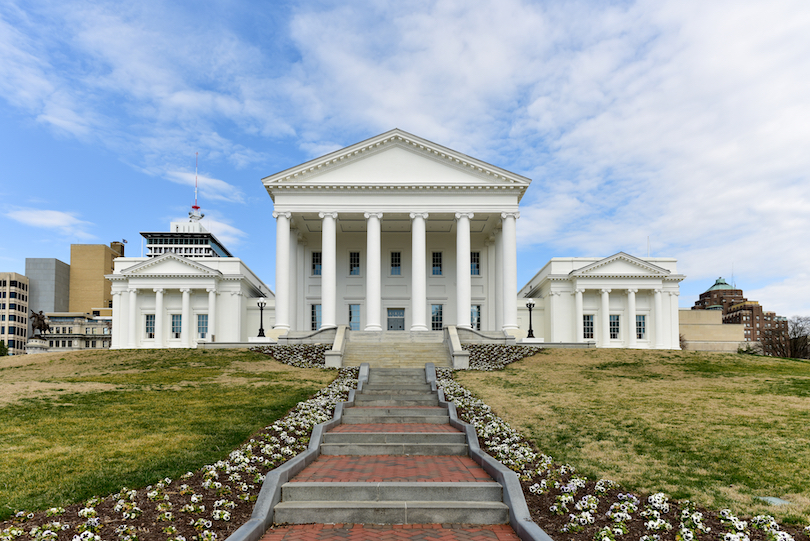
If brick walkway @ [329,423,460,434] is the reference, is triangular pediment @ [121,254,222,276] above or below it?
above

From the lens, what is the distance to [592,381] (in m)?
22.0

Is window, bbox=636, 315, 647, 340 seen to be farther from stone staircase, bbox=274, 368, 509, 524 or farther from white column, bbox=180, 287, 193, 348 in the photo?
white column, bbox=180, 287, 193, 348

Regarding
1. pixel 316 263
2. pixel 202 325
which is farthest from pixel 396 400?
pixel 202 325

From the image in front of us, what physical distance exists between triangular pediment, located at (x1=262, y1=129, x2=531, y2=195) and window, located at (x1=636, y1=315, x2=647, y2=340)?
17.7 m

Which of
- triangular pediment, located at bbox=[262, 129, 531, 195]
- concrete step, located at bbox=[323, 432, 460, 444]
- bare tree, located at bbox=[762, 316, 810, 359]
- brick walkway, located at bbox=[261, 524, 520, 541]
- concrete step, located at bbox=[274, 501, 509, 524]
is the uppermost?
triangular pediment, located at bbox=[262, 129, 531, 195]

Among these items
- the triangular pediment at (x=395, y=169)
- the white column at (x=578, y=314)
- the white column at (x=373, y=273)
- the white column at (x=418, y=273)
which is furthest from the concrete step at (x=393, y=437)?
the white column at (x=578, y=314)

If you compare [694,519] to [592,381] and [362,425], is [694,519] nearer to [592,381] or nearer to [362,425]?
[362,425]

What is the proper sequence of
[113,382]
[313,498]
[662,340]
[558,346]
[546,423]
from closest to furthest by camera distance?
[313,498], [546,423], [113,382], [558,346], [662,340]

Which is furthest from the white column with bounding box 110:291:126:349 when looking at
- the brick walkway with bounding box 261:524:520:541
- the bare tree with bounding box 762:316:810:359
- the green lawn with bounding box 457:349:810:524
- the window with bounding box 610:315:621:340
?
the bare tree with bounding box 762:316:810:359

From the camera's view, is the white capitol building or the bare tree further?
the bare tree

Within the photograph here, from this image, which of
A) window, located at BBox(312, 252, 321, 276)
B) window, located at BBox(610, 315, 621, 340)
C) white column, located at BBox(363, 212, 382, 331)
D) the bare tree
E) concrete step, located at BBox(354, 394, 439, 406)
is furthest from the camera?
A: the bare tree

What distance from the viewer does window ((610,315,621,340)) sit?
4806 cm

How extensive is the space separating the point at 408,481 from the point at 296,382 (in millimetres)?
12813

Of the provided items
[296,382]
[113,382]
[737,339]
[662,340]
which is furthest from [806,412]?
[737,339]
